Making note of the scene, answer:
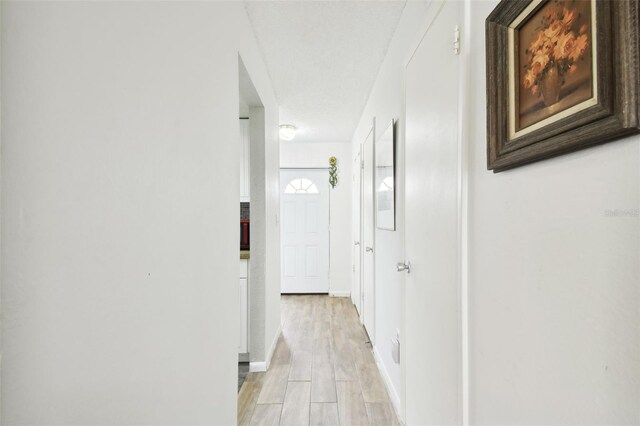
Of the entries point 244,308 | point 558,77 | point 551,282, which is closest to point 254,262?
point 244,308

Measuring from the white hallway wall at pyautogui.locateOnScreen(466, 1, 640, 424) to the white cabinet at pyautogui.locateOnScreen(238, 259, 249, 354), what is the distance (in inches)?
71.7

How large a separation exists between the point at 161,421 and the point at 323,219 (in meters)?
4.07

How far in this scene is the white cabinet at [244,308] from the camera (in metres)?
2.45

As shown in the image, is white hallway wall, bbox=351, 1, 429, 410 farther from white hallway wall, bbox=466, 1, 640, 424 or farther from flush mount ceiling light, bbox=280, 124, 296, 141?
flush mount ceiling light, bbox=280, 124, 296, 141

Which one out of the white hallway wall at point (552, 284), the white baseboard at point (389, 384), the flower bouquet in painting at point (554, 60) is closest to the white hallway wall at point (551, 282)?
the white hallway wall at point (552, 284)

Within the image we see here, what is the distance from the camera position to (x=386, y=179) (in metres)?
2.13

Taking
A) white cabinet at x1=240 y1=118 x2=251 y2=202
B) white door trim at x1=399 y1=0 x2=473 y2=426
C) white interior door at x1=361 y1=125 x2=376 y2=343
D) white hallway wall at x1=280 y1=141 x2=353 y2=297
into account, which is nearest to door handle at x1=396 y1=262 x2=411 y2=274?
white door trim at x1=399 y1=0 x2=473 y2=426

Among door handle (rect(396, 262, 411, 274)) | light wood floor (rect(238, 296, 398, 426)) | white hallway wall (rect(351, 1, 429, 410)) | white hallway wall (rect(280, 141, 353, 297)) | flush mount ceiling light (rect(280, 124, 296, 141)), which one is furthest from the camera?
white hallway wall (rect(280, 141, 353, 297))

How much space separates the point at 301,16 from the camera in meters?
1.84

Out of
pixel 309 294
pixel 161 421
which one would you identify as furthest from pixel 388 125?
pixel 309 294

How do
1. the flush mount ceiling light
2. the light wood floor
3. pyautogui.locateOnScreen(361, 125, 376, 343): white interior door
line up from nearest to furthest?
the light wood floor < pyautogui.locateOnScreen(361, 125, 376, 343): white interior door < the flush mount ceiling light

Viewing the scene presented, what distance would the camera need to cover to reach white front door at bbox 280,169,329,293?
483 centimetres

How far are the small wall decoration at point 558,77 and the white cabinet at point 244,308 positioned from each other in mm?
2034

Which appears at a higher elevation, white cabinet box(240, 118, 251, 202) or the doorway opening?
white cabinet box(240, 118, 251, 202)
